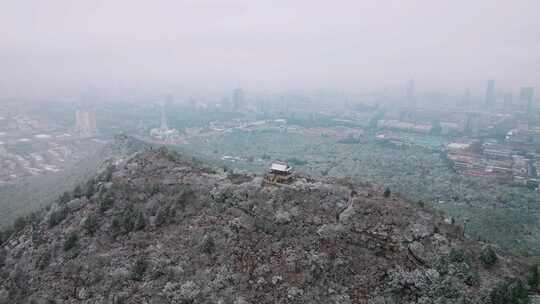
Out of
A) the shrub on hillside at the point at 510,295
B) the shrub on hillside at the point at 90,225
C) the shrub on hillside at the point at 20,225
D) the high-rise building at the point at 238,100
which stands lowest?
the shrub on hillside at the point at 20,225

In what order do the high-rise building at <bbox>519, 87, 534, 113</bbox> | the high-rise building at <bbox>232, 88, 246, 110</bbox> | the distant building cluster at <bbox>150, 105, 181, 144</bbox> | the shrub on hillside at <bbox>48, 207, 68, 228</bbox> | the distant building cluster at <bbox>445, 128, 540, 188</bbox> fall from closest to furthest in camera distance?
the shrub on hillside at <bbox>48, 207, 68, 228</bbox>, the distant building cluster at <bbox>445, 128, 540, 188</bbox>, the distant building cluster at <bbox>150, 105, 181, 144</bbox>, the high-rise building at <bbox>519, 87, 534, 113</bbox>, the high-rise building at <bbox>232, 88, 246, 110</bbox>

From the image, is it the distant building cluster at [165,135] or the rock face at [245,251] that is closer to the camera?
the rock face at [245,251]

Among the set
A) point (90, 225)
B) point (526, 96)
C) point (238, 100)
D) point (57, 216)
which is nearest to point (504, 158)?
point (90, 225)

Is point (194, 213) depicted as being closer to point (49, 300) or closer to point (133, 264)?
point (133, 264)

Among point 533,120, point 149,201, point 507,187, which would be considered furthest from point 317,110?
point 149,201

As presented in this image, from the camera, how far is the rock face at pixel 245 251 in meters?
13.5

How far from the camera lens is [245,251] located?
15.4m

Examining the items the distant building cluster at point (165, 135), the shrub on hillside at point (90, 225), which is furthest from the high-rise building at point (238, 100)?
the shrub on hillside at point (90, 225)

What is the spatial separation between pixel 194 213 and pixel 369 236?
8.14 metres

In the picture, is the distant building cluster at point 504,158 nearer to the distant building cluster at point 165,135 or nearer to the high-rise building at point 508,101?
the high-rise building at point 508,101

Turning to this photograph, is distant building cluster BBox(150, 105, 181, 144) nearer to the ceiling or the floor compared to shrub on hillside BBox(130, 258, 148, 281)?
nearer to the floor

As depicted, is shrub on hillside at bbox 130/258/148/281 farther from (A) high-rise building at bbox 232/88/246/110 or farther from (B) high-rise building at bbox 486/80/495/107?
(B) high-rise building at bbox 486/80/495/107

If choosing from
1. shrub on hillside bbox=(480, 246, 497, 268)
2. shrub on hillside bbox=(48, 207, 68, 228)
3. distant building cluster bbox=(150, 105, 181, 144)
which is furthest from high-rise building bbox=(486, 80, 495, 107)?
shrub on hillside bbox=(48, 207, 68, 228)

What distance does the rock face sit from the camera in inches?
530
